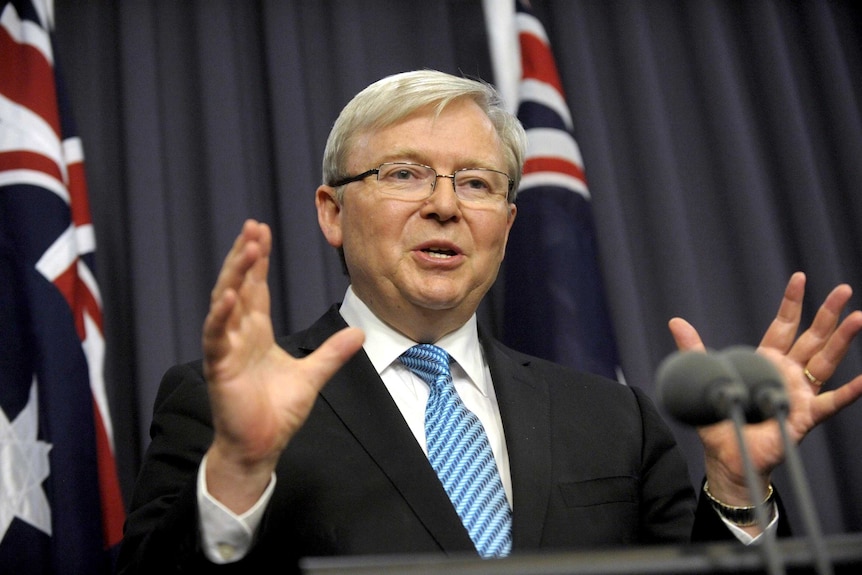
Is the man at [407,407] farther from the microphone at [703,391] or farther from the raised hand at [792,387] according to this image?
the microphone at [703,391]

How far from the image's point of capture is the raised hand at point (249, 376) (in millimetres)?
1152

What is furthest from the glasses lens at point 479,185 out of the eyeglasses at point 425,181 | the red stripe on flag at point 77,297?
the red stripe on flag at point 77,297

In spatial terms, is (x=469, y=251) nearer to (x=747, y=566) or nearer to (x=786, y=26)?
(x=747, y=566)

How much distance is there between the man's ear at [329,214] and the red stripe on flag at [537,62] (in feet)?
3.47

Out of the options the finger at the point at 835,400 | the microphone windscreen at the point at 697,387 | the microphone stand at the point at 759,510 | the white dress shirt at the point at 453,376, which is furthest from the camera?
the white dress shirt at the point at 453,376

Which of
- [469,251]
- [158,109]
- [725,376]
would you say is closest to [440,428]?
[469,251]

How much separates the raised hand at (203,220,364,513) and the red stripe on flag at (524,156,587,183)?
5.18ft

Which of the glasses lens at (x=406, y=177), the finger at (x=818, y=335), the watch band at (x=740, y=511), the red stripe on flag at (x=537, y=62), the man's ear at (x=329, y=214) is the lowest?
the watch band at (x=740, y=511)

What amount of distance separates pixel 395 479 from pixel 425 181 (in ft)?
2.10

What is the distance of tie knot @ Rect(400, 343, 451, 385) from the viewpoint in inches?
68.5

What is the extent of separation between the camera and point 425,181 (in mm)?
1861

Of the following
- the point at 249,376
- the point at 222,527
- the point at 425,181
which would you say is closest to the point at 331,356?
the point at 249,376

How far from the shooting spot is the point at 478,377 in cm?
184

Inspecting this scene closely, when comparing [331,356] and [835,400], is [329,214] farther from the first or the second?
[835,400]
